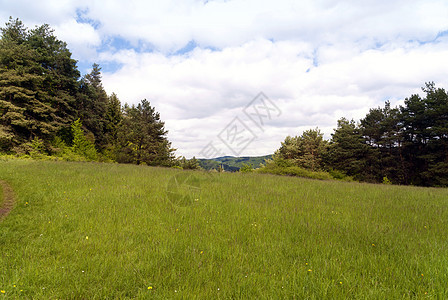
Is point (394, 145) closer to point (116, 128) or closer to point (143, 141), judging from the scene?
point (143, 141)

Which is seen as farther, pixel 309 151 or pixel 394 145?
pixel 309 151

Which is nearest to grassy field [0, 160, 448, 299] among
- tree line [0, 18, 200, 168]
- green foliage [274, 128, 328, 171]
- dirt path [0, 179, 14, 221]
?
dirt path [0, 179, 14, 221]

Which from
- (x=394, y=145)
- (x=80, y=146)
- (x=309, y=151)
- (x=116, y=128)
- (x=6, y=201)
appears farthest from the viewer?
(x=309, y=151)

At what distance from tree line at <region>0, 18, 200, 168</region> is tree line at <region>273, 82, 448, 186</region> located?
20.9m

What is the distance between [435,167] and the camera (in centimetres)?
2794

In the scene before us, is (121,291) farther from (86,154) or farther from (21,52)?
(21,52)

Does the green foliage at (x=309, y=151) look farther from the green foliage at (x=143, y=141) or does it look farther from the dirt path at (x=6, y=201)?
the dirt path at (x=6, y=201)

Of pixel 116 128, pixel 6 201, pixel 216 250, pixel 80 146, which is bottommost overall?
pixel 216 250

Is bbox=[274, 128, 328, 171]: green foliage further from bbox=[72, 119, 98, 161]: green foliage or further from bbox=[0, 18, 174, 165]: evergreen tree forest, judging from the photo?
bbox=[72, 119, 98, 161]: green foliage

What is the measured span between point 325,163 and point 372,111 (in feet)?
41.9

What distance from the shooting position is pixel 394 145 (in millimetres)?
35031

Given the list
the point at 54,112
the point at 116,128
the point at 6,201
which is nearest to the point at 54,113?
the point at 54,112

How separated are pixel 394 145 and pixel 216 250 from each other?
43.6 meters

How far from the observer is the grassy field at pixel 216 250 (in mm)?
2543
